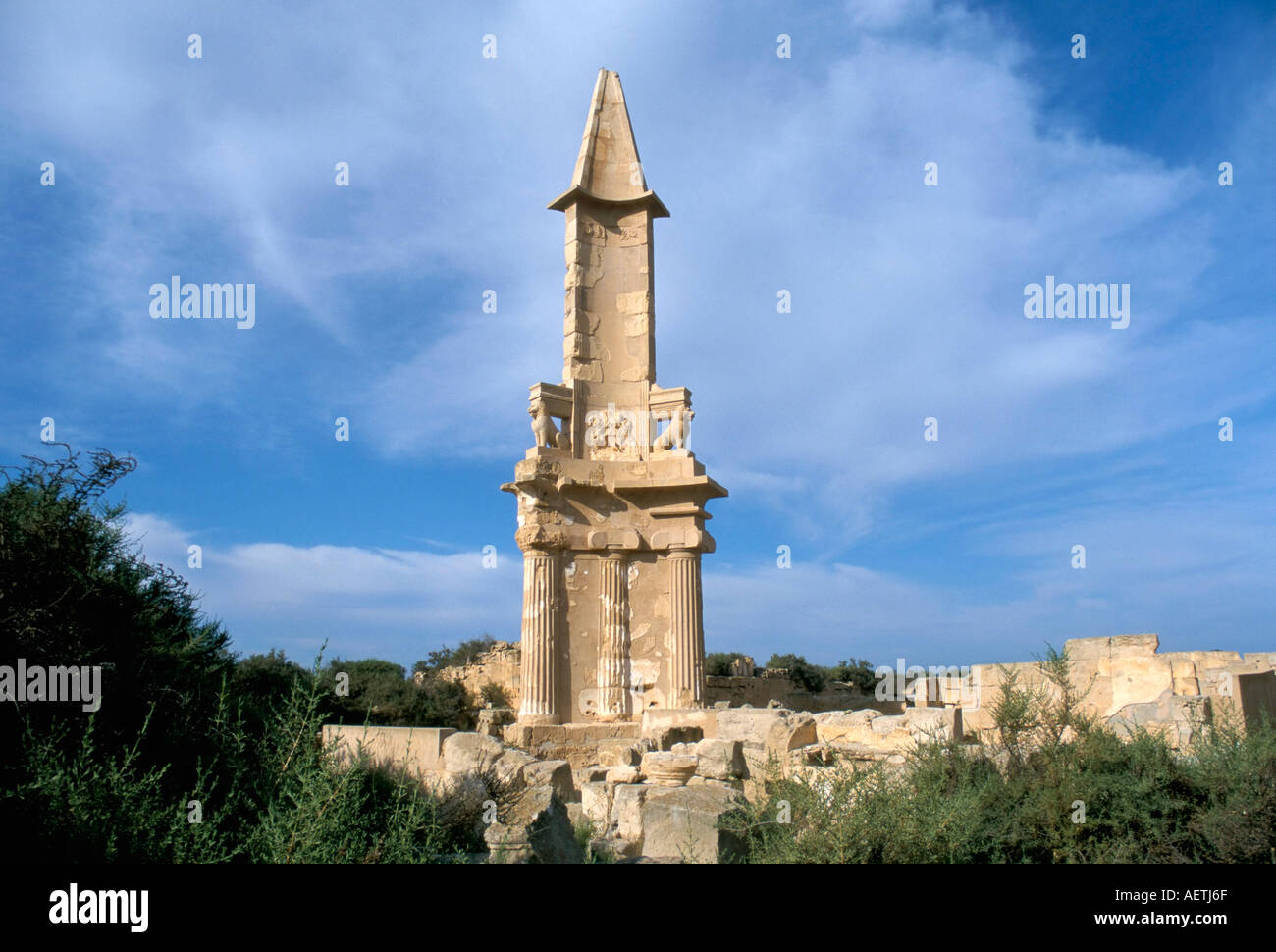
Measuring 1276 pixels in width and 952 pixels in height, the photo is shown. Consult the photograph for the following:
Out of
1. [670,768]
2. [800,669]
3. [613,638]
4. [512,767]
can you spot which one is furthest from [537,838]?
[800,669]

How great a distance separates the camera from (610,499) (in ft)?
40.2

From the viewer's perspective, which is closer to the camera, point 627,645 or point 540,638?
point 540,638

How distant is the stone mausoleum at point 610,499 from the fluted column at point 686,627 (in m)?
0.02

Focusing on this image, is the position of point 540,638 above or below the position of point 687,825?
above

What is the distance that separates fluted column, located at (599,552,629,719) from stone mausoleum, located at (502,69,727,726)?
0.02 metres

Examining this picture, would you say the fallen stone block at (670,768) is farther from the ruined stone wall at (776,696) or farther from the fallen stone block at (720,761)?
the ruined stone wall at (776,696)

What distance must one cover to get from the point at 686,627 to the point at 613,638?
3.19ft

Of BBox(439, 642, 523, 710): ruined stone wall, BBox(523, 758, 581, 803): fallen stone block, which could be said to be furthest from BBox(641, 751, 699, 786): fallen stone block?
BBox(439, 642, 523, 710): ruined stone wall

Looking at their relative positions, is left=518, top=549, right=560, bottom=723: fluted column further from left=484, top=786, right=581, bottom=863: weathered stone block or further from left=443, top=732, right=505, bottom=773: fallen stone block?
left=484, top=786, right=581, bottom=863: weathered stone block

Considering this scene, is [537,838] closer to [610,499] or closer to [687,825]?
[687,825]

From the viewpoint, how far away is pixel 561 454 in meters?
12.1

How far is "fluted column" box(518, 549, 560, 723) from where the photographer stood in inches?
437
